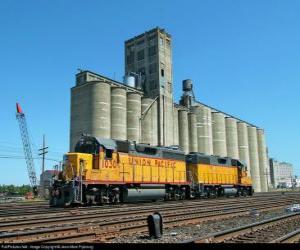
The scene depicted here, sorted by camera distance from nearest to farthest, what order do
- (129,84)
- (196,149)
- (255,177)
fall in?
(129,84), (196,149), (255,177)

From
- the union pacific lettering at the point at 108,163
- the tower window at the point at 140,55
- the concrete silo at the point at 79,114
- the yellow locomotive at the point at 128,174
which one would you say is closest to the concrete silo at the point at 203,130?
the tower window at the point at 140,55

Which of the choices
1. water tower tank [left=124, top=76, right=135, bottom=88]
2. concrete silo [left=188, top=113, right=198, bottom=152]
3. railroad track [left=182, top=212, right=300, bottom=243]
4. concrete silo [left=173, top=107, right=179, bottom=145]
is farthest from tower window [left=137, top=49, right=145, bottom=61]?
railroad track [left=182, top=212, right=300, bottom=243]

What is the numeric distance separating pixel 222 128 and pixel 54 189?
6735cm

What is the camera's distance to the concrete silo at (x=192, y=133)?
7719 cm

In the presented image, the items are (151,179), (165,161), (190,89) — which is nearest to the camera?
(151,179)

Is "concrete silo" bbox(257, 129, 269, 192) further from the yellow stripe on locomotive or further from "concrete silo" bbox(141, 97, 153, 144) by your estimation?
the yellow stripe on locomotive

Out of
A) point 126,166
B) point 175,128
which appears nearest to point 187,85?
point 175,128

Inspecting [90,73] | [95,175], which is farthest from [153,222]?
[90,73]

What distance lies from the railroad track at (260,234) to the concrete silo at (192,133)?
6097cm

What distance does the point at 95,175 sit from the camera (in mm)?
24812

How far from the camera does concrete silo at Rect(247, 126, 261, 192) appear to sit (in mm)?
96812

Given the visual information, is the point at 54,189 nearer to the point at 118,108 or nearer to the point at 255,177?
the point at 118,108

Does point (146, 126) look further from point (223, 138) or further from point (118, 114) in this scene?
point (223, 138)

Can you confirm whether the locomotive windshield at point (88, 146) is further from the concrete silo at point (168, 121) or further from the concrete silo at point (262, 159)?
the concrete silo at point (262, 159)
